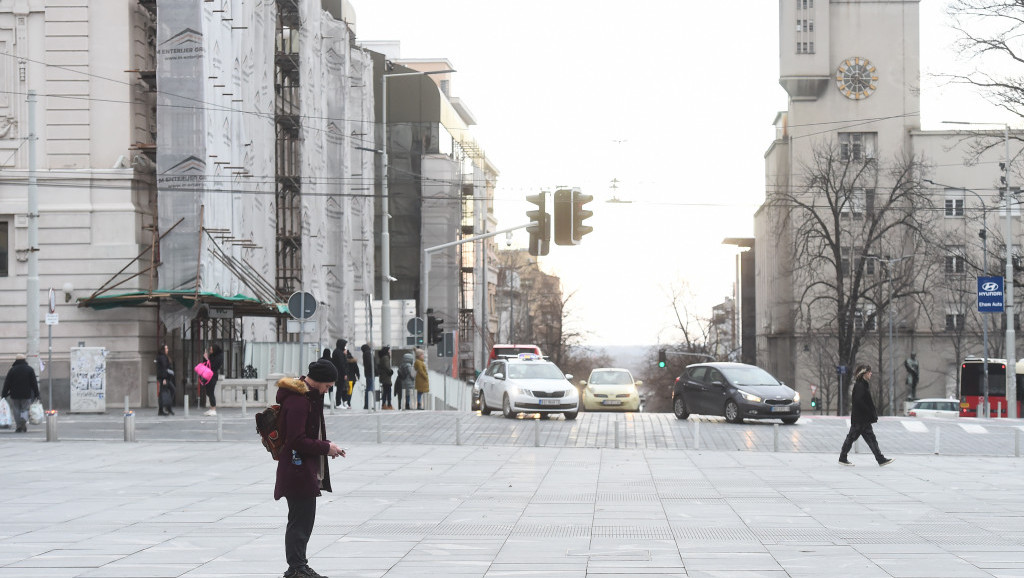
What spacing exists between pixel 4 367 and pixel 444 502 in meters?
23.1

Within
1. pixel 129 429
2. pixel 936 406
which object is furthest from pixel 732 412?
pixel 936 406

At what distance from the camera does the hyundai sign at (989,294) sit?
39250mm

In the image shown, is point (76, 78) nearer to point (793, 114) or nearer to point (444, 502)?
point (444, 502)

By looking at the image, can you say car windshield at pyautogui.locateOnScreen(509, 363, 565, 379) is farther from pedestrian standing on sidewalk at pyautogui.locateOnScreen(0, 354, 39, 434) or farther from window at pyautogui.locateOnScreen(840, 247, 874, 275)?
window at pyautogui.locateOnScreen(840, 247, 874, 275)

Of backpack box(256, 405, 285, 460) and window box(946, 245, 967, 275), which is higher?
window box(946, 245, 967, 275)

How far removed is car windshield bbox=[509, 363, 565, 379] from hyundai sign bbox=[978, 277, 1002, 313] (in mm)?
15651

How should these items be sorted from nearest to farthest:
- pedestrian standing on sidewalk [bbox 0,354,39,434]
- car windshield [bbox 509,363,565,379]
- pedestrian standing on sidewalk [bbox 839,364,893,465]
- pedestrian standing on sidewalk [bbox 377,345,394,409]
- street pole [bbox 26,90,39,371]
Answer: pedestrian standing on sidewalk [bbox 839,364,893,465], pedestrian standing on sidewalk [bbox 0,354,39,434], street pole [bbox 26,90,39,371], car windshield [bbox 509,363,565,379], pedestrian standing on sidewalk [bbox 377,345,394,409]

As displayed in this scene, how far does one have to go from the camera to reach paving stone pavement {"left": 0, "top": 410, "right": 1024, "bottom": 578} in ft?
32.8

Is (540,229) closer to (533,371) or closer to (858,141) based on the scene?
(533,371)

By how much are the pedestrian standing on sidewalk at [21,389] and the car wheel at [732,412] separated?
15033 millimetres

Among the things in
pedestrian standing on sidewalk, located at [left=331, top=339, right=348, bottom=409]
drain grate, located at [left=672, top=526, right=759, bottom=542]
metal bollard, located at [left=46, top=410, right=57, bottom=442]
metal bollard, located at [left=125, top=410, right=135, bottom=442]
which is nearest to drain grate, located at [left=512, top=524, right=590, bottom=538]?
drain grate, located at [left=672, top=526, right=759, bottom=542]

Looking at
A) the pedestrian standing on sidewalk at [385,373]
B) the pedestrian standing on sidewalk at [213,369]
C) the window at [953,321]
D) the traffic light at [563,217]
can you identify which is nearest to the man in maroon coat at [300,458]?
the traffic light at [563,217]

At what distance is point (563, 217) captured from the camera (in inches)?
1024

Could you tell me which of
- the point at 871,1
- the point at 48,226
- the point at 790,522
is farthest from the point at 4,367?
the point at 871,1
